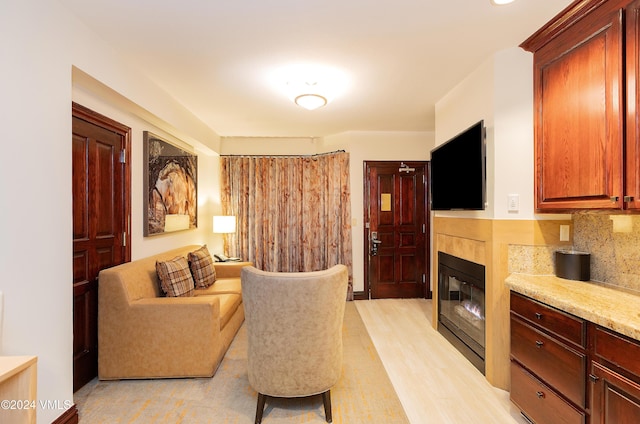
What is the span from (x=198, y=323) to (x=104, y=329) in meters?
0.70

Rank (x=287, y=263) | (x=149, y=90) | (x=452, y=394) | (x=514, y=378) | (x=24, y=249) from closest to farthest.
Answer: (x=24, y=249), (x=514, y=378), (x=452, y=394), (x=149, y=90), (x=287, y=263)

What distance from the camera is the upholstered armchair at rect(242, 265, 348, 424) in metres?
1.83

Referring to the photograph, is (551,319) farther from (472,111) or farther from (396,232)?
(396,232)

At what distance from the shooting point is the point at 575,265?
2.08 meters

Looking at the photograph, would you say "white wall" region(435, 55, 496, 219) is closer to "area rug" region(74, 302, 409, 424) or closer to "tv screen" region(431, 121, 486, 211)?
"tv screen" region(431, 121, 486, 211)

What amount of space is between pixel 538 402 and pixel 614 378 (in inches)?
23.3

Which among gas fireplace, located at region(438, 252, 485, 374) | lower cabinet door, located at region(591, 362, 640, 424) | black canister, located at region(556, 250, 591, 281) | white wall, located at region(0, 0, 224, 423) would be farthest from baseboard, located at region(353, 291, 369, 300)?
white wall, located at region(0, 0, 224, 423)

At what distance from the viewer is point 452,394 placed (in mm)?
2314

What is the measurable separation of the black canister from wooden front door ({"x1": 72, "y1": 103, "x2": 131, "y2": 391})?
345cm

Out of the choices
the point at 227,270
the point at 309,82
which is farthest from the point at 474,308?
the point at 227,270

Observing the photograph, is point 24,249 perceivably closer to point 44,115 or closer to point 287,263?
point 44,115

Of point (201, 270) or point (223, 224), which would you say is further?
point (223, 224)

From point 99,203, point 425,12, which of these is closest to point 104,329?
point 99,203

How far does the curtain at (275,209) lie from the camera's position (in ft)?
16.5
